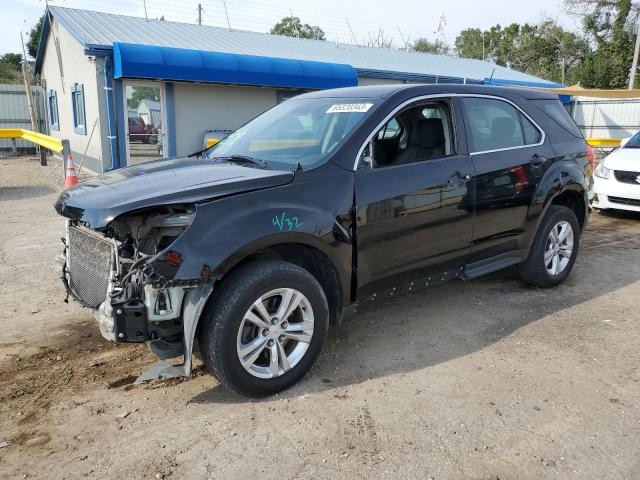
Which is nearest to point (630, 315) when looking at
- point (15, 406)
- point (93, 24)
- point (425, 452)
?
point (425, 452)

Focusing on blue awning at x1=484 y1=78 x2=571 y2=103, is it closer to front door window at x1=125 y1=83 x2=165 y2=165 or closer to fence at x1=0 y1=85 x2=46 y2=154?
front door window at x1=125 y1=83 x2=165 y2=165

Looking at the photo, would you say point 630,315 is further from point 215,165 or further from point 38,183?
point 38,183

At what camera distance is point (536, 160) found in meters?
4.93

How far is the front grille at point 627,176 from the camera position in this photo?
8.61m

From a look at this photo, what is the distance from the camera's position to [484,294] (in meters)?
5.35

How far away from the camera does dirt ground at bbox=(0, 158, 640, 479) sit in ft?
9.20

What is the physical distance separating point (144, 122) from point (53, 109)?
786 centimetres

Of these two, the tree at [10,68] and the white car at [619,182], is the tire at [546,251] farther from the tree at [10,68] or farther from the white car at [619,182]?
the tree at [10,68]

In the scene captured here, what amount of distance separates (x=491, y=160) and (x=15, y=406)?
3874 mm

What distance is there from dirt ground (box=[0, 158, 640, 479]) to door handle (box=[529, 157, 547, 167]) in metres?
1.28

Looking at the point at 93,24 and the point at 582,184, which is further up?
the point at 93,24

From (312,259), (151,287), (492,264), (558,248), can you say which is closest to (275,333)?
(312,259)

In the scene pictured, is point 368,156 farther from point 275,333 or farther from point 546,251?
point 546,251

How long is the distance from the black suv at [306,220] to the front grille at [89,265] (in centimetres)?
2
